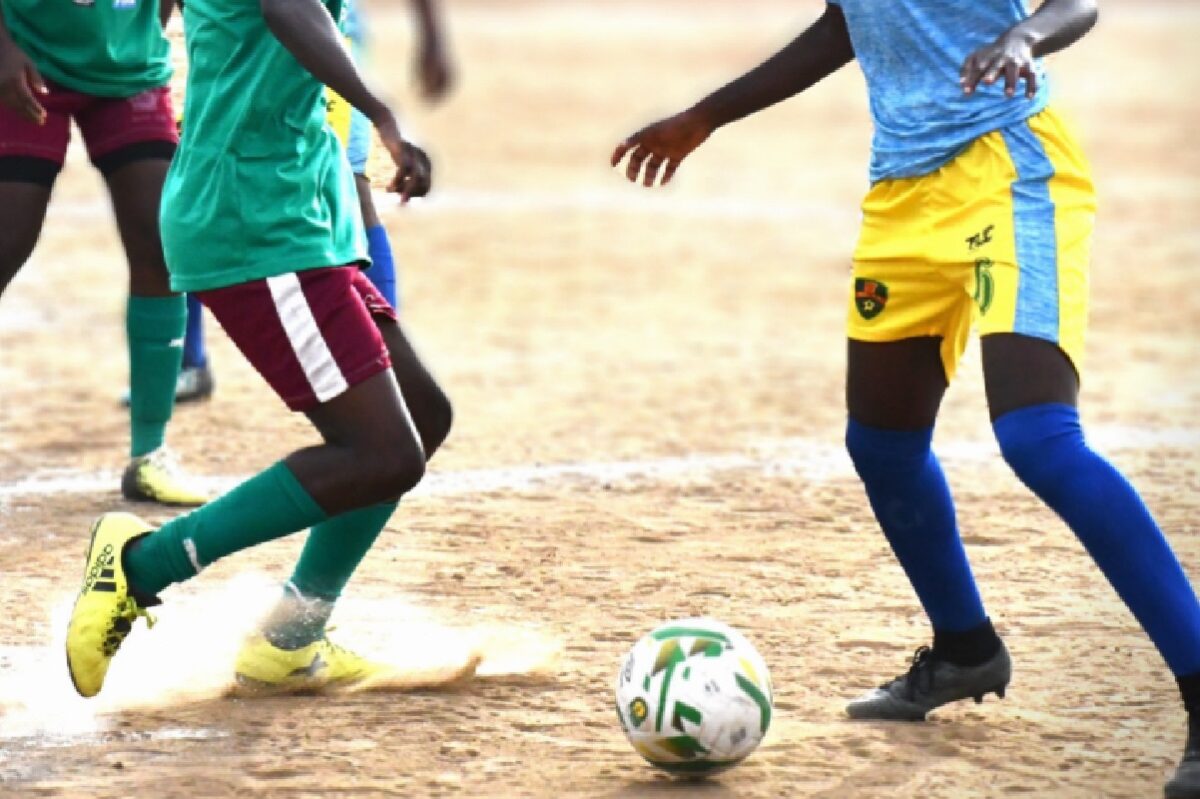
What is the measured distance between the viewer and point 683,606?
5.89 metres

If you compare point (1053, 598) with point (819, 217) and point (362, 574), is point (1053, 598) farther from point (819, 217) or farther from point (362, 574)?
point (819, 217)

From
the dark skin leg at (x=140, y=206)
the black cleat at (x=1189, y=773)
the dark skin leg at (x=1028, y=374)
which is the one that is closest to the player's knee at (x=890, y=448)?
the dark skin leg at (x=1028, y=374)

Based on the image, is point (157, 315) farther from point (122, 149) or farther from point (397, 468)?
point (397, 468)

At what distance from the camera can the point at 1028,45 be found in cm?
435

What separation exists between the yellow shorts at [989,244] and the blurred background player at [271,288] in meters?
1.05

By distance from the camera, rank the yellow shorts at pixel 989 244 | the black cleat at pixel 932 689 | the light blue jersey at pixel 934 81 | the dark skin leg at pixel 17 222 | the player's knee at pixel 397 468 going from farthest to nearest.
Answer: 1. the dark skin leg at pixel 17 222
2. the black cleat at pixel 932 689
3. the player's knee at pixel 397 468
4. the light blue jersey at pixel 934 81
5. the yellow shorts at pixel 989 244

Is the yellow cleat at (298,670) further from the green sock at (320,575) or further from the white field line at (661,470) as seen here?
the white field line at (661,470)

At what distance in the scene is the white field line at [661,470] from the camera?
733cm

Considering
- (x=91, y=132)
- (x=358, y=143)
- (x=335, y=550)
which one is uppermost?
(x=358, y=143)

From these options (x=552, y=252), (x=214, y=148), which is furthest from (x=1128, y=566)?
(x=552, y=252)

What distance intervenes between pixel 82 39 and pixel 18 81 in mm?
692

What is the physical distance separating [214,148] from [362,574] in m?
1.89

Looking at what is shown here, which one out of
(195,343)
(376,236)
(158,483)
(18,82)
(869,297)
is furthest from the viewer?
(195,343)

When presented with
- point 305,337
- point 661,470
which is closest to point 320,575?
point 305,337
